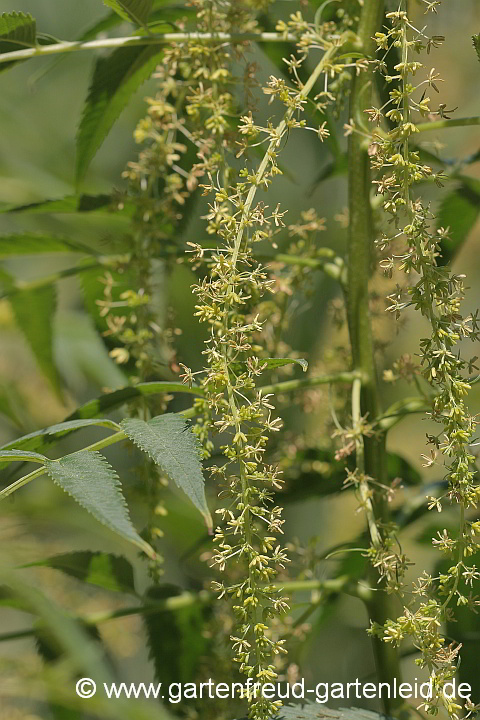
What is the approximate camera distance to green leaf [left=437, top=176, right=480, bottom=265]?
2.70 feet

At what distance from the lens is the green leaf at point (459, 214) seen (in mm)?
823

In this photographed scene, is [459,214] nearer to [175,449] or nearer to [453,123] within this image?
[453,123]

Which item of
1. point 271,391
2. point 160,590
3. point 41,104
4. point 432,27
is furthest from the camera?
point 41,104

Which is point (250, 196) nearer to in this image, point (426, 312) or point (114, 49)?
point (426, 312)

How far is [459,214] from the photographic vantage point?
2.72ft

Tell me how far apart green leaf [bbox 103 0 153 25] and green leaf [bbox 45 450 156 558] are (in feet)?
1.09

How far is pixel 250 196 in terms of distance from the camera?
0.54m

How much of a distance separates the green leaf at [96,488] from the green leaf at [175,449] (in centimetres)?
3

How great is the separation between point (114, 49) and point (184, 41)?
0.07 meters

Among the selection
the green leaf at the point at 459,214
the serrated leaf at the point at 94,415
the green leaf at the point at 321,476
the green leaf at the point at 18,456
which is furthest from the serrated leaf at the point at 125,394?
the green leaf at the point at 459,214

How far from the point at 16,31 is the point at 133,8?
0.09 meters

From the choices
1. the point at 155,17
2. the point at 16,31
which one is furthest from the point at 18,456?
the point at 155,17

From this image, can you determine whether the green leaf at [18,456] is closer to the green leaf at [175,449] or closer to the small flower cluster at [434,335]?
the green leaf at [175,449]

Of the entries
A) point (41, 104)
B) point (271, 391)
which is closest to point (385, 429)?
point (271, 391)
